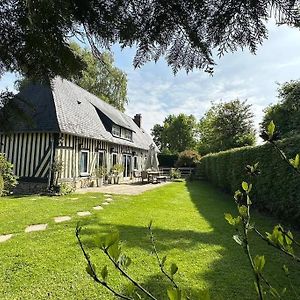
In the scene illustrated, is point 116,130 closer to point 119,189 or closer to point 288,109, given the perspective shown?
point 119,189

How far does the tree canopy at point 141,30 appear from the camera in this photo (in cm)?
140

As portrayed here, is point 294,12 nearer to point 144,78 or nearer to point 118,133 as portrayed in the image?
point 144,78

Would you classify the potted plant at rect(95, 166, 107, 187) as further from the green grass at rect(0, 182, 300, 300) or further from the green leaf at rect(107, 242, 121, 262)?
the green leaf at rect(107, 242, 121, 262)

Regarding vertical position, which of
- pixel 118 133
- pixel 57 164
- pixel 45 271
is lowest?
pixel 45 271

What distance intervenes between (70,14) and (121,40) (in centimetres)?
33

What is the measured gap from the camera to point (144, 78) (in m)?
1.82

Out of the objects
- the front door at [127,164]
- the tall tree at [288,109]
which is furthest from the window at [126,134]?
the tall tree at [288,109]

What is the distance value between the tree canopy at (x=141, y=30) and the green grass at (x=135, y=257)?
4.91 ft

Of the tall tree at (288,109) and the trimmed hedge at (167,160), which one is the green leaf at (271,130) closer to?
the tall tree at (288,109)

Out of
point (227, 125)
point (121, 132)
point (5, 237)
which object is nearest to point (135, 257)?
point (5, 237)

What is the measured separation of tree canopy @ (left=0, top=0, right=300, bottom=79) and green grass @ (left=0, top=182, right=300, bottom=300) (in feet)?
4.91

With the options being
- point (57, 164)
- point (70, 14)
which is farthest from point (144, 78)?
point (57, 164)

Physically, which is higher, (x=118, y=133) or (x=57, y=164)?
(x=118, y=133)

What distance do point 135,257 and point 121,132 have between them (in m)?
18.0
